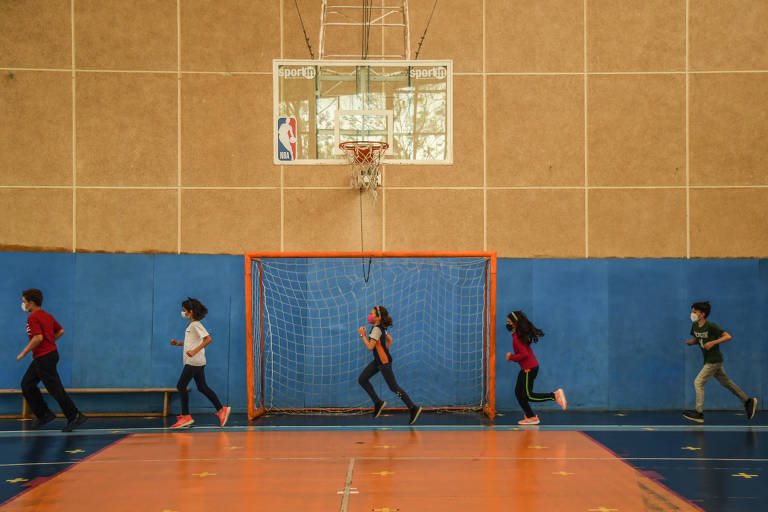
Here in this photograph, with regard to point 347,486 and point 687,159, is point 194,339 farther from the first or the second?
point 687,159

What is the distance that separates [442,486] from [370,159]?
18.3 feet

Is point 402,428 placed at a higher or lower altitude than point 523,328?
lower

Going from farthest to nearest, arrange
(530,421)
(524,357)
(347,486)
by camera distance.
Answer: (530,421), (524,357), (347,486)

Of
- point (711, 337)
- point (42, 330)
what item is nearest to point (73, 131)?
point (42, 330)

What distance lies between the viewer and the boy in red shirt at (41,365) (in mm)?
8648

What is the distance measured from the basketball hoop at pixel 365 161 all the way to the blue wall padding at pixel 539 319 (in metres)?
2.20

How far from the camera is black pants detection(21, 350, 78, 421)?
8.67 metres

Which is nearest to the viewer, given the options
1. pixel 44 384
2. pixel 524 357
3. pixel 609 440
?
pixel 609 440

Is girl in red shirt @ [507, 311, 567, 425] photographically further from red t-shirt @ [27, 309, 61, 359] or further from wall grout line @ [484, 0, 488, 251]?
red t-shirt @ [27, 309, 61, 359]

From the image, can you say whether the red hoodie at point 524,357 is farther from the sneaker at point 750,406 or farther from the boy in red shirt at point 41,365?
the boy in red shirt at point 41,365

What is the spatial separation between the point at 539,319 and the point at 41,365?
716 cm

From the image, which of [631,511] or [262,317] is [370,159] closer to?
[262,317]

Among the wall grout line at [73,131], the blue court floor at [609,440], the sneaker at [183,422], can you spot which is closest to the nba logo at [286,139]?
the wall grout line at [73,131]

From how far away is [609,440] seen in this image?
325 inches
